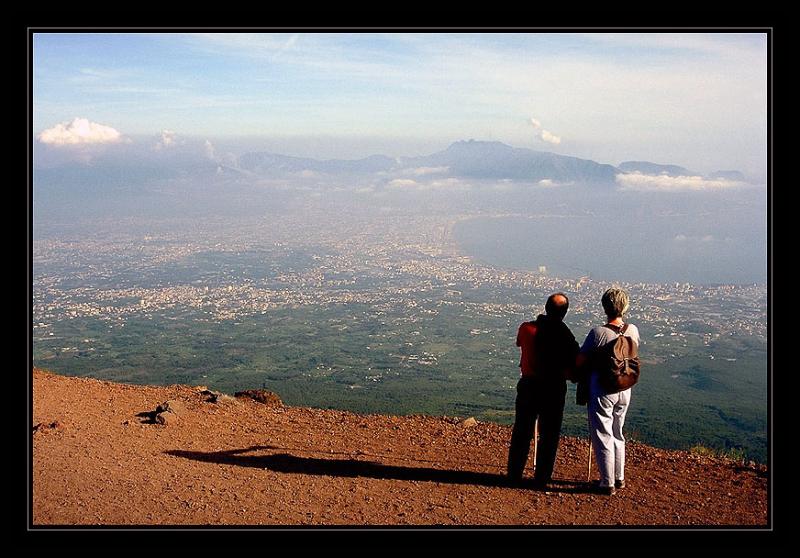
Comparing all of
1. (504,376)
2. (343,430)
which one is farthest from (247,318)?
(343,430)

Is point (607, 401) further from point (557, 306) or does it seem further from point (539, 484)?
point (539, 484)

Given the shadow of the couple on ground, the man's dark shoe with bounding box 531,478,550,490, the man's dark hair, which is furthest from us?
the shadow of the couple on ground

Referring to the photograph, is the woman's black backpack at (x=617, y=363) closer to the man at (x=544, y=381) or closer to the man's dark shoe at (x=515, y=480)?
the man at (x=544, y=381)

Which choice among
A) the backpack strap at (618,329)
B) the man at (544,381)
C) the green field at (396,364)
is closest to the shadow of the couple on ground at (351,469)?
the man at (544,381)

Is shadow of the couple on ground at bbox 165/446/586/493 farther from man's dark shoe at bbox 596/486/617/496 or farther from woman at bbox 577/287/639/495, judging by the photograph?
woman at bbox 577/287/639/495

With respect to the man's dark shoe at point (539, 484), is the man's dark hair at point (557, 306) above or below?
above

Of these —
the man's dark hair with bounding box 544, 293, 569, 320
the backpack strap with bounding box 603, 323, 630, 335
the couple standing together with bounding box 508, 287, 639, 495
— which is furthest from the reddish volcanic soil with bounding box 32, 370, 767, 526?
the man's dark hair with bounding box 544, 293, 569, 320
